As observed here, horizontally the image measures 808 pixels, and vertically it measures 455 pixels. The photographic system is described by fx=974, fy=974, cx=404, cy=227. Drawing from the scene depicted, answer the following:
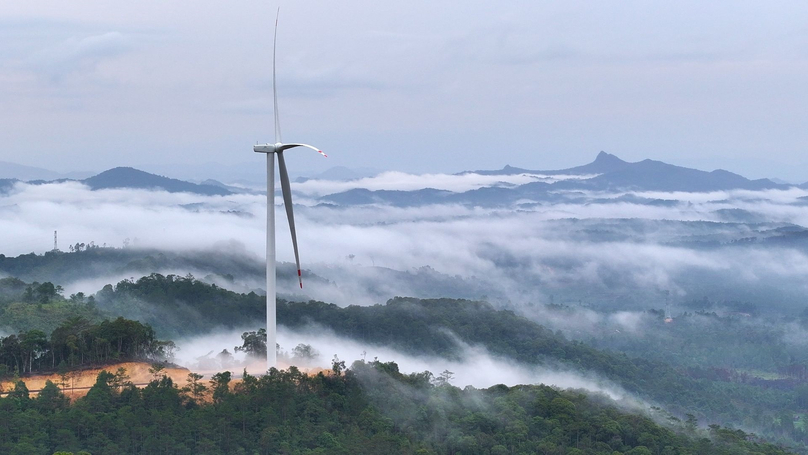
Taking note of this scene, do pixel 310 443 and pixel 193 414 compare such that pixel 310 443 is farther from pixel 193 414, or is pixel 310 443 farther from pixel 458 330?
pixel 458 330

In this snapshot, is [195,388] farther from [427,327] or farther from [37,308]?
[427,327]

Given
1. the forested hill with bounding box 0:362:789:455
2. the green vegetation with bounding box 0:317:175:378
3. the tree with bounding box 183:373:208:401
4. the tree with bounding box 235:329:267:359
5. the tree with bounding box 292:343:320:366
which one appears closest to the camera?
the forested hill with bounding box 0:362:789:455

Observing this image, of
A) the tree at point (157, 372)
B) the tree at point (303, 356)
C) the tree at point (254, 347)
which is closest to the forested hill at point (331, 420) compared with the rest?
the tree at point (157, 372)


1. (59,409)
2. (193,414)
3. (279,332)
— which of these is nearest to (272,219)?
(193,414)

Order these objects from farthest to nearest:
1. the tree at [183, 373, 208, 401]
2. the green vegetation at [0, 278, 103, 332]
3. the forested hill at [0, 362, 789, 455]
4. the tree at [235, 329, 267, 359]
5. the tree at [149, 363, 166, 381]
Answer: the green vegetation at [0, 278, 103, 332] < the tree at [235, 329, 267, 359] < the tree at [149, 363, 166, 381] < the tree at [183, 373, 208, 401] < the forested hill at [0, 362, 789, 455]

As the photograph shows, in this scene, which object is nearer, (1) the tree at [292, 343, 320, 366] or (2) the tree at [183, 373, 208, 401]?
(2) the tree at [183, 373, 208, 401]

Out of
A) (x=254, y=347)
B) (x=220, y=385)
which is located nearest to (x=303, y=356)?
(x=254, y=347)

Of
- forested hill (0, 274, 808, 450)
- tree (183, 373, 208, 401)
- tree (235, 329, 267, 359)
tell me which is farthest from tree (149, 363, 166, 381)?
forested hill (0, 274, 808, 450)

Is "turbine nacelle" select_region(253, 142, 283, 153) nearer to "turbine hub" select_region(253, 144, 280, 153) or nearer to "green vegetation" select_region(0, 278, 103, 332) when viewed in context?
"turbine hub" select_region(253, 144, 280, 153)
